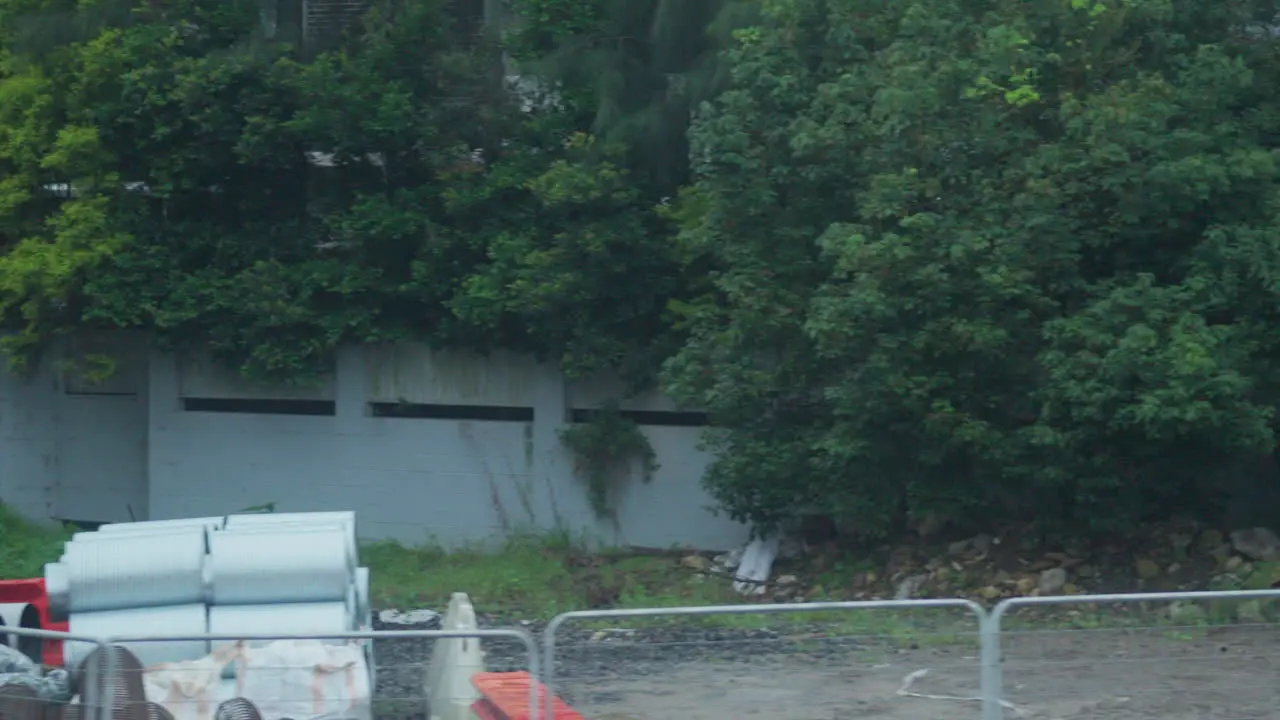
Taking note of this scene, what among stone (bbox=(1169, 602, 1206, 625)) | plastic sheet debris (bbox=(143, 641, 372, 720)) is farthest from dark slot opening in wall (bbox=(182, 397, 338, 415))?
stone (bbox=(1169, 602, 1206, 625))

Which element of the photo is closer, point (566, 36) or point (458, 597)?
point (458, 597)

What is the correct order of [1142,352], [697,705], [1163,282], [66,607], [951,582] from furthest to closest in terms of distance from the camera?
[951,582], [1163,282], [1142,352], [66,607], [697,705]

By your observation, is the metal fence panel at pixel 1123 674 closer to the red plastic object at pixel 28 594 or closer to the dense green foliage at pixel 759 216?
the dense green foliage at pixel 759 216

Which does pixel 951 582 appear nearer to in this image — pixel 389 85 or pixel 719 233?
pixel 719 233

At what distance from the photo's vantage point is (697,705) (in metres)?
6.66

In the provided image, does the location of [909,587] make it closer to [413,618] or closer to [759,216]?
[759,216]

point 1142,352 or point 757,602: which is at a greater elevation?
point 1142,352

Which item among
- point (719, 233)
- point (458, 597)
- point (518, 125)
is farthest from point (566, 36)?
point (458, 597)

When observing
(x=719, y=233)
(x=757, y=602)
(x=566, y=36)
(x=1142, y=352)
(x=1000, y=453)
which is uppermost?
(x=566, y=36)

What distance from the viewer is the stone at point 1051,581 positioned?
12484mm

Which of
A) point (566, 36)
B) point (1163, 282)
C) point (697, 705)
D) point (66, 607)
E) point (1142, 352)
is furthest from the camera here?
point (566, 36)

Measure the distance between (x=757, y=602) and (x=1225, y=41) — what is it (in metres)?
6.44

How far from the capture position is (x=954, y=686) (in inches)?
267

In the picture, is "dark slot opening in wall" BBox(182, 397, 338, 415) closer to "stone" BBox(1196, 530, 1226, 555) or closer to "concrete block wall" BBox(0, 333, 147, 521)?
"concrete block wall" BBox(0, 333, 147, 521)
